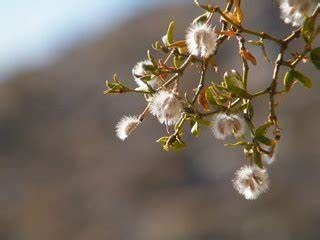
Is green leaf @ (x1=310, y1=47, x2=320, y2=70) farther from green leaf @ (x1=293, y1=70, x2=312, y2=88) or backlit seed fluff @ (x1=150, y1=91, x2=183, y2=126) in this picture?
backlit seed fluff @ (x1=150, y1=91, x2=183, y2=126)

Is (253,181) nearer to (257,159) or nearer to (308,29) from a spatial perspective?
(257,159)

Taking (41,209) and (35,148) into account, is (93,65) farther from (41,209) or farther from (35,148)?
(41,209)

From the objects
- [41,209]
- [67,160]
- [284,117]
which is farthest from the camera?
[67,160]

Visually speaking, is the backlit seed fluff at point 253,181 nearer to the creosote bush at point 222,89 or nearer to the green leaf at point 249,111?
the creosote bush at point 222,89

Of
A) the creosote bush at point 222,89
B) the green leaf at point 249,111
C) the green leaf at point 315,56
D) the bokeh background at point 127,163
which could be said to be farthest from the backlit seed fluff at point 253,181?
the bokeh background at point 127,163

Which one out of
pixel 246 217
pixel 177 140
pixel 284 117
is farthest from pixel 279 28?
pixel 177 140

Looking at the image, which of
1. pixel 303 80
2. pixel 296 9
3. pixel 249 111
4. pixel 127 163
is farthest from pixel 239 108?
pixel 127 163
